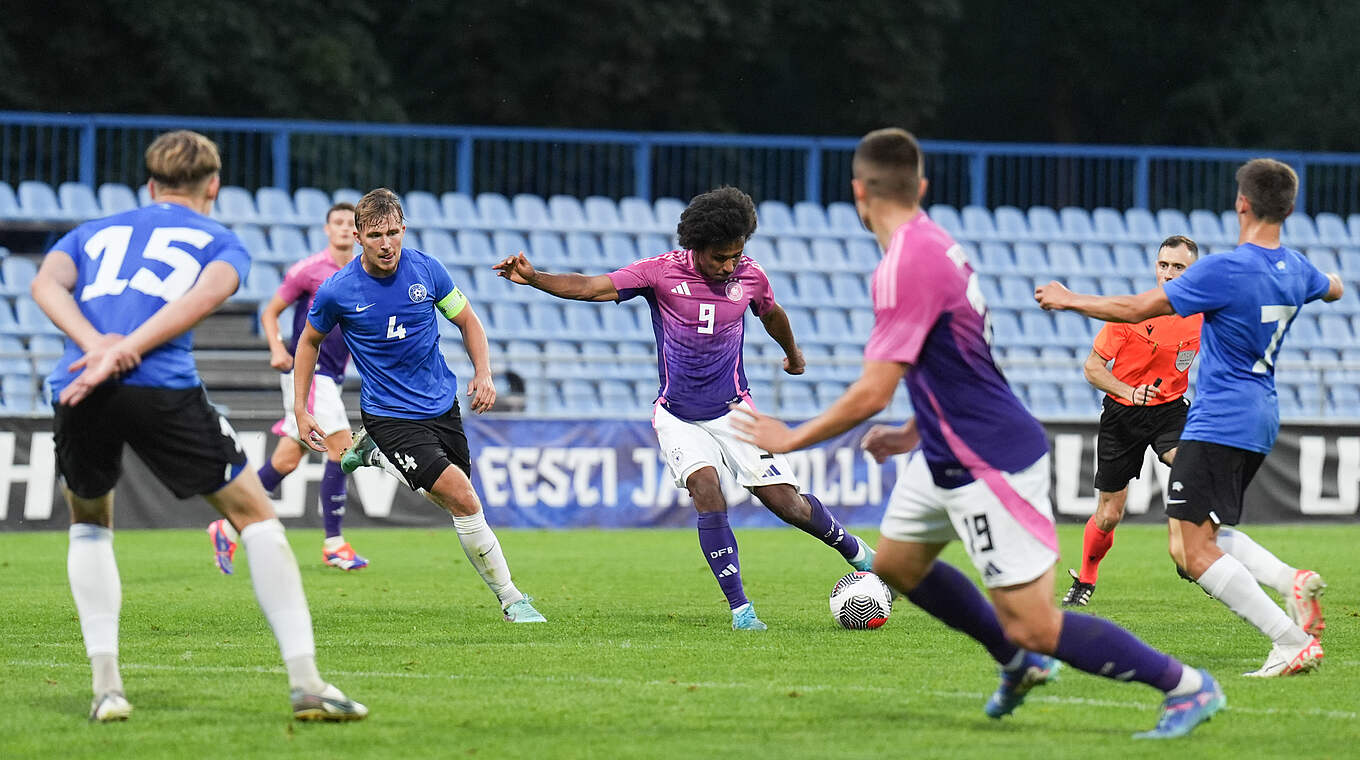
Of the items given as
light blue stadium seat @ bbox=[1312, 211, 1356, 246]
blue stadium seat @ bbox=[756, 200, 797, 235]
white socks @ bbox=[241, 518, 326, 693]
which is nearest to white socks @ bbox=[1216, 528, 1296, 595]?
white socks @ bbox=[241, 518, 326, 693]

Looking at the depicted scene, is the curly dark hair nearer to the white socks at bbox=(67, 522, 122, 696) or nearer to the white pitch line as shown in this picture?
the white pitch line

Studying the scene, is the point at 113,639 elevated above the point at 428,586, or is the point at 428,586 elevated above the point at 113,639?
the point at 113,639

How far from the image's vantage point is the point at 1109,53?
3634cm

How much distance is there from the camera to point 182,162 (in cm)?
597

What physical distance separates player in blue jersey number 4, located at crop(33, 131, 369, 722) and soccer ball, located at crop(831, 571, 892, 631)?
3343 mm

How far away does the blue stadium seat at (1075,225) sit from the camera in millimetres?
23562

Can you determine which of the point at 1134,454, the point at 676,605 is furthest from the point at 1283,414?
the point at 676,605

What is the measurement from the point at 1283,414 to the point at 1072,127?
17.4 meters

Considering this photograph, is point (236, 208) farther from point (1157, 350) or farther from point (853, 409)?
point (853, 409)

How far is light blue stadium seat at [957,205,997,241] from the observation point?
23.1m

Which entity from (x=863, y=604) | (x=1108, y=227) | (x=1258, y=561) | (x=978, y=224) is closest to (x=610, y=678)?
(x=863, y=604)

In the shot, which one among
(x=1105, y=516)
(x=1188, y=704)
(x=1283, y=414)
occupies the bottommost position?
(x=1283, y=414)

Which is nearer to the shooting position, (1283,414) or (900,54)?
(1283,414)

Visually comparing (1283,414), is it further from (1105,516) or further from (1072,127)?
(1072,127)
